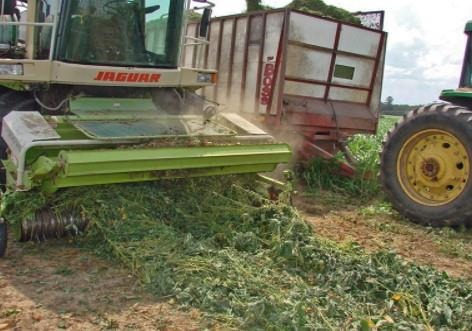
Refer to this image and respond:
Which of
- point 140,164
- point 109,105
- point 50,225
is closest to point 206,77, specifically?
point 109,105

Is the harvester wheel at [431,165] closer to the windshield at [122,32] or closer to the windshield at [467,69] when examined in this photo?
the windshield at [467,69]

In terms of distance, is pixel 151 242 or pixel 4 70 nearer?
pixel 151 242

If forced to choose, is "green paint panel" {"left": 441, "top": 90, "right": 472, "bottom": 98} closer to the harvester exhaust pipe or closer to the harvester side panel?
the harvester side panel

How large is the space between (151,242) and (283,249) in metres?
0.88

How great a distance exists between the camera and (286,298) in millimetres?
3172

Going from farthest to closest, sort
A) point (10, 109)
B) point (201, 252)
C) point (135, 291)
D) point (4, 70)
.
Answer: point (10, 109) < point (4, 70) < point (201, 252) < point (135, 291)

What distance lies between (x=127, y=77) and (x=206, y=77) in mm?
1007

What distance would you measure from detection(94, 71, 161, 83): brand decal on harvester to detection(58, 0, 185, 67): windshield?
116mm

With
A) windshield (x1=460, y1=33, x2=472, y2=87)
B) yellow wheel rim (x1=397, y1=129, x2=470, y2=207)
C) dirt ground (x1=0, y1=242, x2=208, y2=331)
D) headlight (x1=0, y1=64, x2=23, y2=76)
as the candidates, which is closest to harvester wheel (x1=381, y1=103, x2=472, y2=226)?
yellow wheel rim (x1=397, y1=129, x2=470, y2=207)

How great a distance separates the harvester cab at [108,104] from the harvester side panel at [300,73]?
5.01 feet

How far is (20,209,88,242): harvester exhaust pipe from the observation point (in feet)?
13.8

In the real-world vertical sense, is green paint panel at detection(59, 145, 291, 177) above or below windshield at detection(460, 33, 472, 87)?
below

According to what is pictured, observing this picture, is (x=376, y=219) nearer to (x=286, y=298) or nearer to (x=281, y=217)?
(x=281, y=217)

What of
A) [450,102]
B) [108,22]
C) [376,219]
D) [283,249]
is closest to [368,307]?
[283,249]
